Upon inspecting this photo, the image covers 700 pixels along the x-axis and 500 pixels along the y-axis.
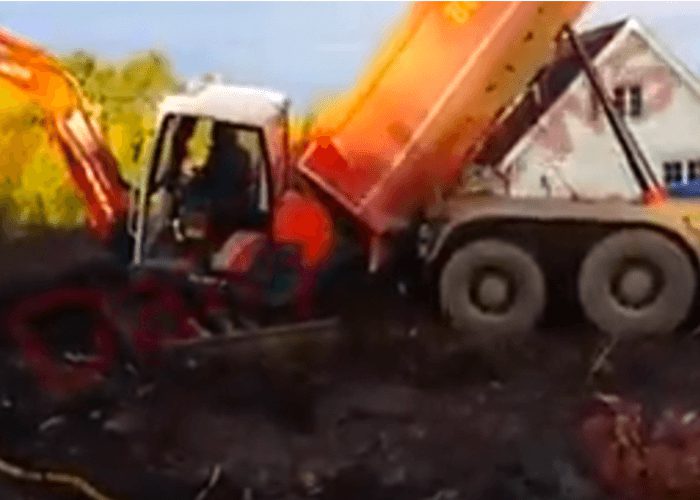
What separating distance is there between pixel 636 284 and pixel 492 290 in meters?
0.22

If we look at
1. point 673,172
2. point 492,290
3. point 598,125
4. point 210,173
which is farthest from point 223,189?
point 673,172

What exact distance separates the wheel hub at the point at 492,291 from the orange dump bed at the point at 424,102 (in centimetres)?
15

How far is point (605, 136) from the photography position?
264 centimetres

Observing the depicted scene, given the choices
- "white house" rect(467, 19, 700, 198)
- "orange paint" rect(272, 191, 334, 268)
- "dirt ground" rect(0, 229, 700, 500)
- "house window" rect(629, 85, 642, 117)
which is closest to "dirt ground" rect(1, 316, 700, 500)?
"dirt ground" rect(0, 229, 700, 500)

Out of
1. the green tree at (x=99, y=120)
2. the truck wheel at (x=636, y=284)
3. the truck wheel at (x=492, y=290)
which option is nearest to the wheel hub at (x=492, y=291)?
the truck wheel at (x=492, y=290)

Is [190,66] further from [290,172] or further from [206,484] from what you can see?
[206,484]

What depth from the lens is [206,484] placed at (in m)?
2.71

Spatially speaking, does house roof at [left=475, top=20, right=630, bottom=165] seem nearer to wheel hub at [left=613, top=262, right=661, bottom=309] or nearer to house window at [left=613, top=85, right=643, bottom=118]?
house window at [left=613, top=85, right=643, bottom=118]

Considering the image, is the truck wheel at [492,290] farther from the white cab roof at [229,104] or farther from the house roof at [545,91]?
the white cab roof at [229,104]

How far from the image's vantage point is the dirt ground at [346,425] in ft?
8.76

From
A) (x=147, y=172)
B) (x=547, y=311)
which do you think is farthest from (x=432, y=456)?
(x=147, y=172)

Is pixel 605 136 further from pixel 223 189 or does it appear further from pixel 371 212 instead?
pixel 223 189

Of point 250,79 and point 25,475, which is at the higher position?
point 250,79

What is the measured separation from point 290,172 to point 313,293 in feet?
0.62
